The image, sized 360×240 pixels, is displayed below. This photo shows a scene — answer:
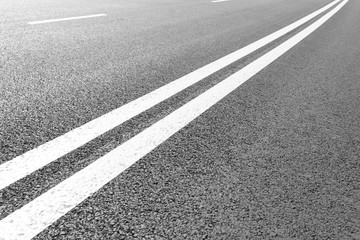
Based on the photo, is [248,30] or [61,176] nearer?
[61,176]

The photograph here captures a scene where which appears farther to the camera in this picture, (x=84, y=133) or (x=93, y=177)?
(x=84, y=133)

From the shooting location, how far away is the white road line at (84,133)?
1869 millimetres

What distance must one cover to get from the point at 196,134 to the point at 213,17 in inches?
261

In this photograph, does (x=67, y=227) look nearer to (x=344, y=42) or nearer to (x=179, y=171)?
(x=179, y=171)

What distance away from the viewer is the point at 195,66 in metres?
4.17

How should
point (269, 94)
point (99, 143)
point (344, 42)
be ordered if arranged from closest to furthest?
point (99, 143) < point (269, 94) < point (344, 42)

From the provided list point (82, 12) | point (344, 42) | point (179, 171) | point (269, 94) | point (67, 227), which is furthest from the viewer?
point (82, 12)

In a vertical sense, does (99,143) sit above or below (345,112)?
above

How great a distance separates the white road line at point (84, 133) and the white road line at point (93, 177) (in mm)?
188

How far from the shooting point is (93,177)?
1.87 meters

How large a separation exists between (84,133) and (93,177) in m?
0.51

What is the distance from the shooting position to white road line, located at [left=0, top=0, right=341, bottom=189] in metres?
1.87

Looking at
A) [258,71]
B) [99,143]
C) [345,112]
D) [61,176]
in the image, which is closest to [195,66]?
[258,71]

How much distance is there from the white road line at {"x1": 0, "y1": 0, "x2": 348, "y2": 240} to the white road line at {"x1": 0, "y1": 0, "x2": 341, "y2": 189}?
0.19 metres
